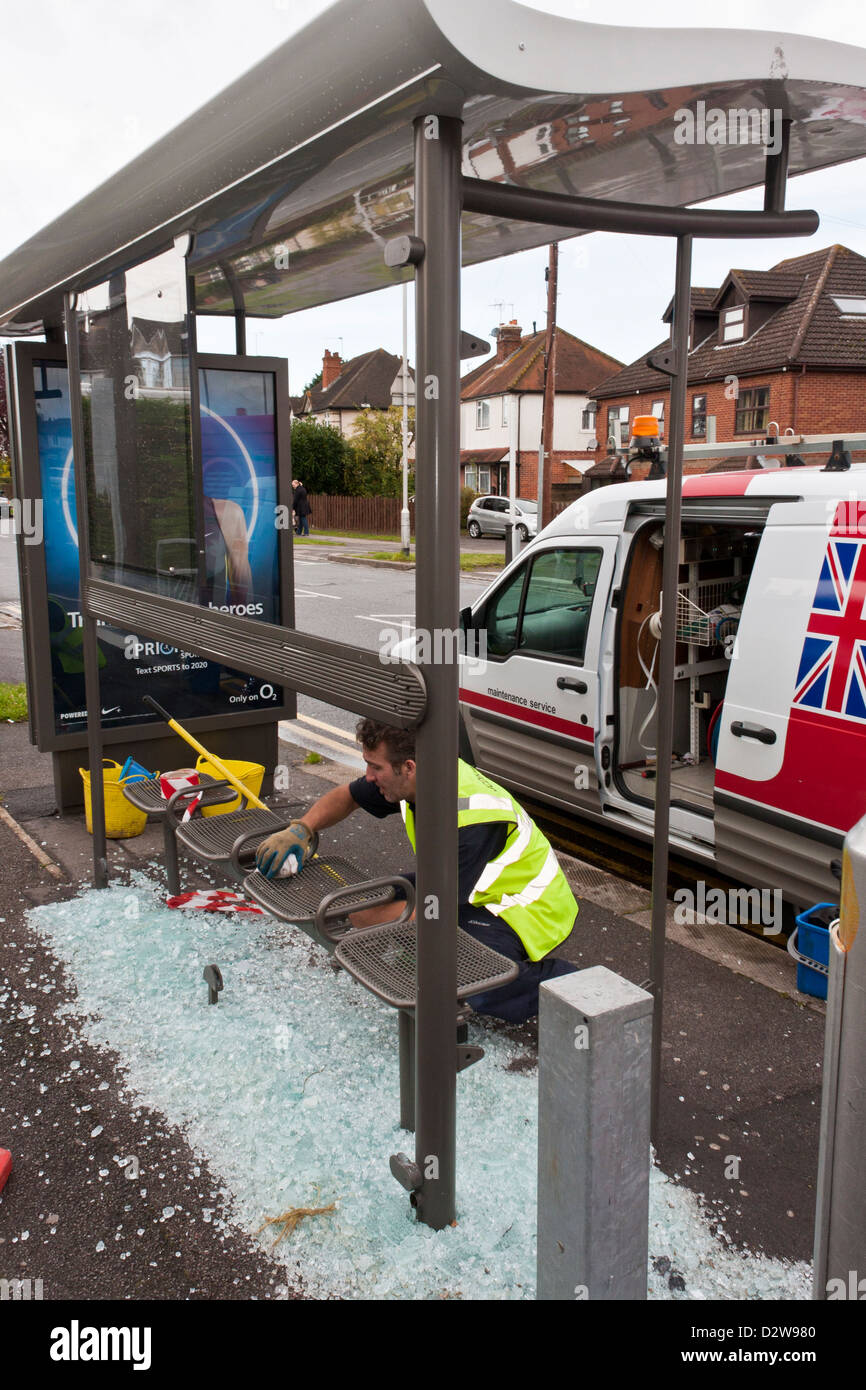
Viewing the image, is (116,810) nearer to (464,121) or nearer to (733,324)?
(464,121)

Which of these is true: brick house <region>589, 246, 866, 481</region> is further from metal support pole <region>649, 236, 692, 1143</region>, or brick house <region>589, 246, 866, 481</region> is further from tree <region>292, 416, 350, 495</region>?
metal support pole <region>649, 236, 692, 1143</region>

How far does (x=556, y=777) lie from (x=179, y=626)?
2.50 metres

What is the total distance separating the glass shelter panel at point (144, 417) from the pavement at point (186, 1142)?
1.68m

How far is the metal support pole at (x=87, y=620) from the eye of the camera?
459 centimetres

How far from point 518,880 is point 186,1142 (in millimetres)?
1332

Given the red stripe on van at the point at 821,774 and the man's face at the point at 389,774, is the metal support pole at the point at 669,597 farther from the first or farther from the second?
the red stripe on van at the point at 821,774

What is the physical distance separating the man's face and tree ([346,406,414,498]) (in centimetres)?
729

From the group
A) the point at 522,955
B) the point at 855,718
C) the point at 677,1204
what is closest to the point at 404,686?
the point at 522,955

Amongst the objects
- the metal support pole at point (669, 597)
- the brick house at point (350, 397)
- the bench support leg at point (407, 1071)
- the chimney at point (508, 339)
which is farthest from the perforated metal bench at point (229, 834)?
the chimney at point (508, 339)

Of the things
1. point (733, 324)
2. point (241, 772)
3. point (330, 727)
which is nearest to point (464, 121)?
point (241, 772)

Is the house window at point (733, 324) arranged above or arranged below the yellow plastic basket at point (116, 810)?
above

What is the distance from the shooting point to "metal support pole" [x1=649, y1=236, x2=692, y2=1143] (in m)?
2.85

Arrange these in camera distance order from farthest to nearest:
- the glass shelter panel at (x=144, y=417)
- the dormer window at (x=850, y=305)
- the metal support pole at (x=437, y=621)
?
the dormer window at (x=850, y=305), the glass shelter panel at (x=144, y=417), the metal support pole at (x=437, y=621)

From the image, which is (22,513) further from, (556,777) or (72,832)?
(556,777)
